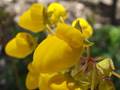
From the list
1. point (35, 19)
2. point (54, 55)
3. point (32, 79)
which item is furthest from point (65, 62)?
point (35, 19)

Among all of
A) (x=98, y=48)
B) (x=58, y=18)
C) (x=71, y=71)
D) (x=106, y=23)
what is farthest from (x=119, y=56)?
(x=71, y=71)

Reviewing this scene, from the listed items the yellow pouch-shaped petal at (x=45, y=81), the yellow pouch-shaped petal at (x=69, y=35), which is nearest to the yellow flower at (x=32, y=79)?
the yellow pouch-shaped petal at (x=45, y=81)

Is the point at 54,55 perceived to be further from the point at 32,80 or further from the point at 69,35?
the point at 32,80

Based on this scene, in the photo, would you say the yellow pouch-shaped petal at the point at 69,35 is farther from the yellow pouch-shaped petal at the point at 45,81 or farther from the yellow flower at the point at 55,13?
the yellow flower at the point at 55,13

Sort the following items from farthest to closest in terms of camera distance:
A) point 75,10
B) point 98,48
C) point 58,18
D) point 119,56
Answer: point 75,10 → point 98,48 → point 119,56 → point 58,18

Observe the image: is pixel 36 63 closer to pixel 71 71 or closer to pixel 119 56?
pixel 71 71

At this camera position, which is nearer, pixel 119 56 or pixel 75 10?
pixel 119 56

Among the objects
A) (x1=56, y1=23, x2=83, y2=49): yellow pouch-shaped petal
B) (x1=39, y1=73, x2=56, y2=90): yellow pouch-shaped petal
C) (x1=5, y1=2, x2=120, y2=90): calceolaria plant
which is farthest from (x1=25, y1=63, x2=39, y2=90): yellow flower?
(x1=56, y1=23, x2=83, y2=49): yellow pouch-shaped petal

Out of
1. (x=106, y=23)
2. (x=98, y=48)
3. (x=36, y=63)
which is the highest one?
(x=36, y=63)
